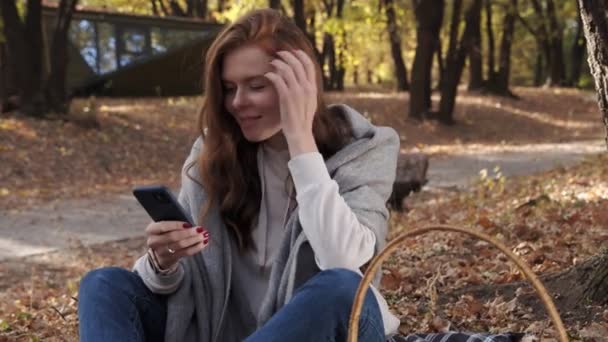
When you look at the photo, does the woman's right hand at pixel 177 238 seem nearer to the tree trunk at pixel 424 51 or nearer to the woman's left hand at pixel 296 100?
the woman's left hand at pixel 296 100

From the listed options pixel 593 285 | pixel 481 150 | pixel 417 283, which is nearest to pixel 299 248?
pixel 593 285

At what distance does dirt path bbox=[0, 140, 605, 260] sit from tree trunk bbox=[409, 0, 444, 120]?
16.2ft

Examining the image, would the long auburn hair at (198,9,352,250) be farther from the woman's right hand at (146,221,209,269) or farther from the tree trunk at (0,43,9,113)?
the tree trunk at (0,43,9,113)

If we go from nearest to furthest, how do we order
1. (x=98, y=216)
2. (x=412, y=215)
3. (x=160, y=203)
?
(x=160, y=203) → (x=412, y=215) → (x=98, y=216)

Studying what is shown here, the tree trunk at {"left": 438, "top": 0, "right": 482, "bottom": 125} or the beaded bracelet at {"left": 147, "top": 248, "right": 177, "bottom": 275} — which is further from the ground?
the beaded bracelet at {"left": 147, "top": 248, "right": 177, "bottom": 275}

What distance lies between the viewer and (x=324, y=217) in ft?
8.16

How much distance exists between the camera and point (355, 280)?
243 cm

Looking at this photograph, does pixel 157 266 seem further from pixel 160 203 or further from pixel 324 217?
pixel 324 217

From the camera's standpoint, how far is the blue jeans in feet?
7.70

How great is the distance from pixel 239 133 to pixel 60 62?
44.9 ft

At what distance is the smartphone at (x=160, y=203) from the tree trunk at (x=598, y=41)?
1986 mm

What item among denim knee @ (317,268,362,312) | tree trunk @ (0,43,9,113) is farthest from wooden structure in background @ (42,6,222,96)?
denim knee @ (317,268,362,312)

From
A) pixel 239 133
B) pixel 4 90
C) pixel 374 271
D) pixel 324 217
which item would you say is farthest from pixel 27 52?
pixel 374 271

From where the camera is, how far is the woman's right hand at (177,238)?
2539mm
